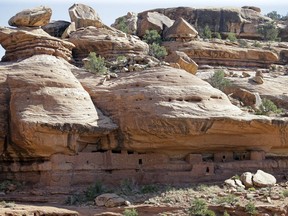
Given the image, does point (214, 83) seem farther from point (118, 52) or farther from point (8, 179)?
point (8, 179)

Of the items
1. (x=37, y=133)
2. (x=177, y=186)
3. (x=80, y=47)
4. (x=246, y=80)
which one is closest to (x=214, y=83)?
(x=246, y=80)

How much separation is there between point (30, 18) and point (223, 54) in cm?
1640

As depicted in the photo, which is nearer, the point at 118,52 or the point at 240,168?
the point at 240,168

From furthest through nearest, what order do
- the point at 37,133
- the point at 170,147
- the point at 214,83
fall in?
1. the point at 214,83
2. the point at 170,147
3. the point at 37,133

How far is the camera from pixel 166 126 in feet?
82.8

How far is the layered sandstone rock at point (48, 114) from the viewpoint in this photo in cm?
2452

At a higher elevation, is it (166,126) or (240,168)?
(166,126)

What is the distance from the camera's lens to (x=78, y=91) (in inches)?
1037

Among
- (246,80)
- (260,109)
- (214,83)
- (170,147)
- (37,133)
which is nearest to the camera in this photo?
(37,133)

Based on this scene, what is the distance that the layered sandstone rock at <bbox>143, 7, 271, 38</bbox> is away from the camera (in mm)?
50969

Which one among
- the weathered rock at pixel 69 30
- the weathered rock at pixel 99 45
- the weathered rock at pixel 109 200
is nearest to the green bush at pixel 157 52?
the weathered rock at pixel 99 45

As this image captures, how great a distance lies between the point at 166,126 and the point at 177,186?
2.62m

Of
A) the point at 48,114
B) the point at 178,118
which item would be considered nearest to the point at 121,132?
the point at 178,118

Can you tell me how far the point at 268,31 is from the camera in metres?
50.9
